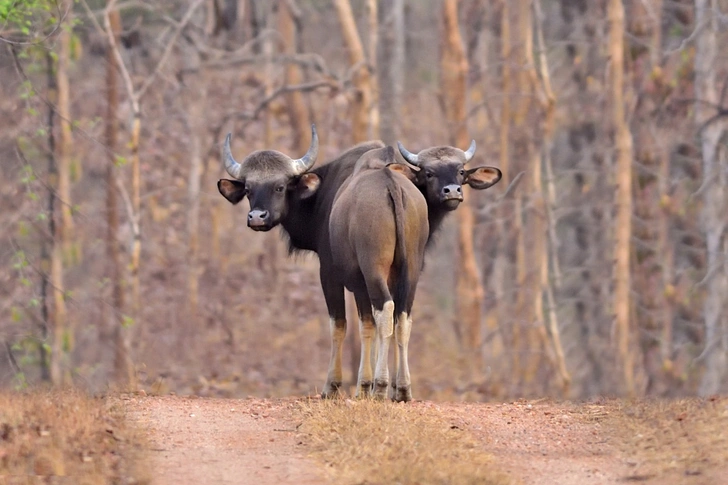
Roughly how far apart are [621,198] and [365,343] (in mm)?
9720

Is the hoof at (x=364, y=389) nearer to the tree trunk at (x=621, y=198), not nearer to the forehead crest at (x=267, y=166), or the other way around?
the forehead crest at (x=267, y=166)

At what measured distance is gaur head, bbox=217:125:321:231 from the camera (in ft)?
38.3

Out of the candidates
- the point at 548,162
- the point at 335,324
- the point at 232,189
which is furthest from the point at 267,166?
the point at 548,162

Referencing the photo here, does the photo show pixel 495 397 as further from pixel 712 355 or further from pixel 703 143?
pixel 703 143

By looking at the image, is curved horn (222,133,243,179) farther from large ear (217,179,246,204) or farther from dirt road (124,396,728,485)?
dirt road (124,396,728,485)

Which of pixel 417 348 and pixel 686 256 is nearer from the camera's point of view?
pixel 686 256

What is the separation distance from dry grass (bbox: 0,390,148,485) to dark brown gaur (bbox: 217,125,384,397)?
8.85 ft

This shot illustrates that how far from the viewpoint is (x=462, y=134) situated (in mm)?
20094

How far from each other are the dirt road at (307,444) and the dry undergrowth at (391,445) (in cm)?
10

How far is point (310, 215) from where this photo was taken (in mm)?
12234

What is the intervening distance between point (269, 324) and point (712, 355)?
35.5 feet

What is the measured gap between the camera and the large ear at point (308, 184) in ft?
39.4

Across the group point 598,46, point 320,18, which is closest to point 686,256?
point 598,46

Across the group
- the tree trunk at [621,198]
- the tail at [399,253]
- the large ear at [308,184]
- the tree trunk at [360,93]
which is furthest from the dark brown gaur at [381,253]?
the tree trunk at [621,198]
